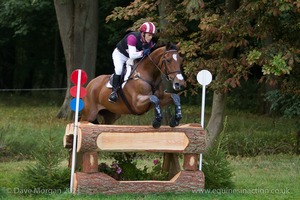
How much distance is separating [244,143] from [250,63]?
4.20m

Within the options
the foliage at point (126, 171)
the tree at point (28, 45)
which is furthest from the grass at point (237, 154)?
the tree at point (28, 45)

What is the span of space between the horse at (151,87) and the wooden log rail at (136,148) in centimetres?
22

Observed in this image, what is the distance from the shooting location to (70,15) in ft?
83.0

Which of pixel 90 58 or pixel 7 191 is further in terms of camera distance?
pixel 90 58

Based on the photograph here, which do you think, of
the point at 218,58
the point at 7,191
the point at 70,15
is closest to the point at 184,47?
the point at 218,58

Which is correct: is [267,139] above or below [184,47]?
below

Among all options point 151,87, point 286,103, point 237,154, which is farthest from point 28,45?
point 151,87

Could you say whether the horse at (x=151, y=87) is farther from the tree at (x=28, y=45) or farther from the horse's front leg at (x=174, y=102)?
the tree at (x=28, y=45)

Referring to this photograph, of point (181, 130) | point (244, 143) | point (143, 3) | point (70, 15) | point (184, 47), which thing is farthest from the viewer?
point (70, 15)

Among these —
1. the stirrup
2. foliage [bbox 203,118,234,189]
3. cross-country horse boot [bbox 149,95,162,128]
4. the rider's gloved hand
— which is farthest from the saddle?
foliage [bbox 203,118,234,189]

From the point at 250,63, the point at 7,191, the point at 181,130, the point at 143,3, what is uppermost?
the point at 143,3

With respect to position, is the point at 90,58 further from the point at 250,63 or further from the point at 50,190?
the point at 50,190

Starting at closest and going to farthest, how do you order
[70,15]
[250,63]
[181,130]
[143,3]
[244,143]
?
1. [181,130]
2. [250,63]
3. [143,3]
4. [244,143]
5. [70,15]

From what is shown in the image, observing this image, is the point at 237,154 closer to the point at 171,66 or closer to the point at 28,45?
the point at 171,66
